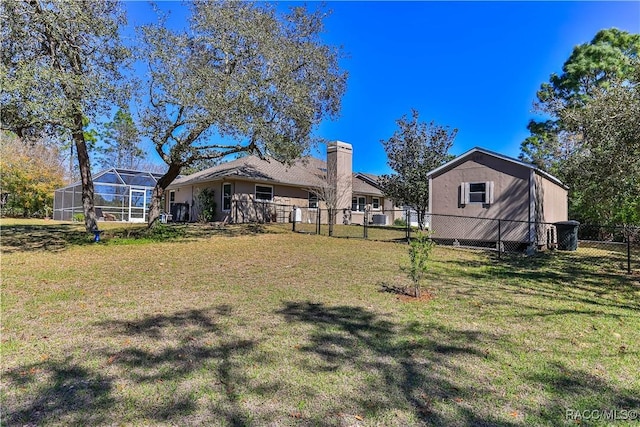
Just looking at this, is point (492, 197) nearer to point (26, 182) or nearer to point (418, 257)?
point (418, 257)

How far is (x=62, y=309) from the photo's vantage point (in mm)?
4758

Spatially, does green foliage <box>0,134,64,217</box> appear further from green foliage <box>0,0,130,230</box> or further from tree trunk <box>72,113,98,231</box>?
green foliage <box>0,0,130,230</box>

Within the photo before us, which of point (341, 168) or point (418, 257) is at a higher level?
point (341, 168)

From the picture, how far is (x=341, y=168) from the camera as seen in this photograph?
22266 millimetres

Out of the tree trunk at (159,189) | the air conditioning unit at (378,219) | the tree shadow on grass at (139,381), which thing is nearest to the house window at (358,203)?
the air conditioning unit at (378,219)

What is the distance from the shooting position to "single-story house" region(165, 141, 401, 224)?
63.5ft

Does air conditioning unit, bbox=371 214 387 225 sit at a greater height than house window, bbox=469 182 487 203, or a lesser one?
lesser

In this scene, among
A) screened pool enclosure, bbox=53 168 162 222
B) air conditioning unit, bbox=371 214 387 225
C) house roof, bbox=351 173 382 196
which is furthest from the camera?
air conditioning unit, bbox=371 214 387 225

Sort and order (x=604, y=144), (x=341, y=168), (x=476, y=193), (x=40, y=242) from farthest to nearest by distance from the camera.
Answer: (x=341, y=168) < (x=476, y=193) < (x=40, y=242) < (x=604, y=144)

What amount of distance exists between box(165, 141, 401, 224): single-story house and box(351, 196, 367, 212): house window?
0.46ft

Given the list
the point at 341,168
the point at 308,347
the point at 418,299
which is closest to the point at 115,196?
the point at 341,168

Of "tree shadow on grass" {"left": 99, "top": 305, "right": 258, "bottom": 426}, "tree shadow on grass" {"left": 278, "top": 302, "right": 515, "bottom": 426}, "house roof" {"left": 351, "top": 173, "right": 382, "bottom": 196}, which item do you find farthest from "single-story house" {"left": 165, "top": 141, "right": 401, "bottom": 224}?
"tree shadow on grass" {"left": 99, "top": 305, "right": 258, "bottom": 426}

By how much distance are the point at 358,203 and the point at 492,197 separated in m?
13.9

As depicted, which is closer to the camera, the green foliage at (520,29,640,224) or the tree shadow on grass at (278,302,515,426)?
the tree shadow on grass at (278,302,515,426)
